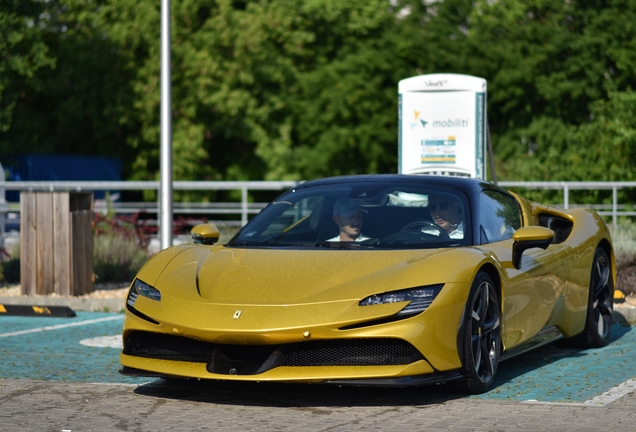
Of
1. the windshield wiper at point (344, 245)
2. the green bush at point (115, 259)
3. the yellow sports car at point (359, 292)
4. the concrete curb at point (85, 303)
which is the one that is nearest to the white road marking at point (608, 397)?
the yellow sports car at point (359, 292)

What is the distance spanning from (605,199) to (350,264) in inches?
912

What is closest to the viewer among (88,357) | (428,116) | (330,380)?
(330,380)

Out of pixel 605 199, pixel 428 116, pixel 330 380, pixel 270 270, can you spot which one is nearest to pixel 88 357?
pixel 270 270

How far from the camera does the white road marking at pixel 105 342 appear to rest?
380 inches

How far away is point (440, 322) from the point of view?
21.7 ft

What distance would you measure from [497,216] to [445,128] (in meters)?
8.20

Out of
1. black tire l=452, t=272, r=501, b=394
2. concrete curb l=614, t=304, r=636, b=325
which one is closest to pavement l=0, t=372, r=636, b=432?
black tire l=452, t=272, r=501, b=394

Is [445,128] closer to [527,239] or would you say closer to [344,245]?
[527,239]

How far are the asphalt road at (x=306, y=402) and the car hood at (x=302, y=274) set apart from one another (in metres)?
0.61

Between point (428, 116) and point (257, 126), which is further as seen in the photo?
point (257, 126)

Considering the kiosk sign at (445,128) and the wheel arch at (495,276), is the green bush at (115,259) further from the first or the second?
the wheel arch at (495,276)

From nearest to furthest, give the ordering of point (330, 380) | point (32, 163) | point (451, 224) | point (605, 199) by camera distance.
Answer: point (330, 380) → point (451, 224) → point (605, 199) → point (32, 163)

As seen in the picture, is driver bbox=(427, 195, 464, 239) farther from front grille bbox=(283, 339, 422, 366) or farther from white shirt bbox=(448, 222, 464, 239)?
front grille bbox=(283, 339, 422, 366)

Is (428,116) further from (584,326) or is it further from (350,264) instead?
(350,264)
